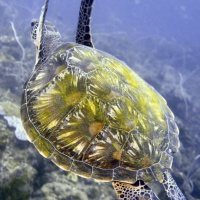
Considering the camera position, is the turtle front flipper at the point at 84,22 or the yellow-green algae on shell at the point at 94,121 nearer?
the yellow-green algae on shell at the point at 94,121

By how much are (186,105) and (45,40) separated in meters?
8.09

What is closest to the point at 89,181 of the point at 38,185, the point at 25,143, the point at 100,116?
the point at 38,185

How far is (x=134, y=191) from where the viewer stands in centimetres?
239

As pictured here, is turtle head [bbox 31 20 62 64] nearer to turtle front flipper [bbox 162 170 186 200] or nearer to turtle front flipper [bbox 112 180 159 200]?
turtle front flipper [bbox 112 180 159 200]

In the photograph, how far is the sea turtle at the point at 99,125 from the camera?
2.34 metres

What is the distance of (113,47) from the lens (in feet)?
47.2

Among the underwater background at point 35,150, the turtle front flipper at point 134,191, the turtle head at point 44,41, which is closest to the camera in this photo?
the turtle front flipper at point 134,191

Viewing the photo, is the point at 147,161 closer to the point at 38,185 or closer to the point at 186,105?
the point at 38,185

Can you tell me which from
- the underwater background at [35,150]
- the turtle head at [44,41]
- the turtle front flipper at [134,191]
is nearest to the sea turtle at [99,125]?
the turtle front flipper at [134,191]

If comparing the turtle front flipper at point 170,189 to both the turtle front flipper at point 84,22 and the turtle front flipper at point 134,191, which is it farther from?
the turtle front flipper at point 84,22

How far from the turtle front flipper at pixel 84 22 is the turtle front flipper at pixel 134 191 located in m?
2.36

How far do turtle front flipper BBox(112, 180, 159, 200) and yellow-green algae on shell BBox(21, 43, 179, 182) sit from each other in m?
0.11

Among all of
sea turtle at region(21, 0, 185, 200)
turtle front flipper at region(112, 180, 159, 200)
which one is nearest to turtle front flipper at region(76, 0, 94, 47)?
sea turtle at region(21, 0, 185, 200)

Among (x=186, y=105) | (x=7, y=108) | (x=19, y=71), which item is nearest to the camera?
(x=7, y=108)
